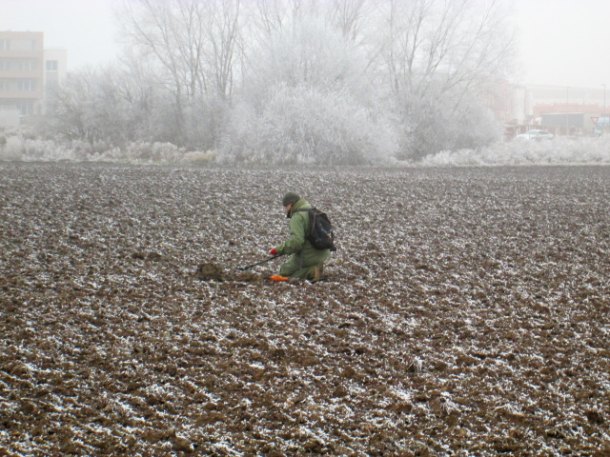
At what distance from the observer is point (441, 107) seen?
47812 mm

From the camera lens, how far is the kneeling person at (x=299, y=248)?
9008 millimetres

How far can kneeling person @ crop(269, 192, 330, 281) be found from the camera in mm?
9008

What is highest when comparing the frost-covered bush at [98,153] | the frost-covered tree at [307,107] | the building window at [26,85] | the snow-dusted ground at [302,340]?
the building window at [26,85]

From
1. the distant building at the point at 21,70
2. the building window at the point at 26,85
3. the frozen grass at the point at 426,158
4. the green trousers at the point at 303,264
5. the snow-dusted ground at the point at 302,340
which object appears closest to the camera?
the snow-dusted ground at the point at 302,340

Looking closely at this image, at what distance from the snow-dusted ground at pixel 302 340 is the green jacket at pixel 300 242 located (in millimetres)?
339

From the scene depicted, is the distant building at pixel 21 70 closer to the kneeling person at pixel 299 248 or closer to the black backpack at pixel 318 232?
the kneeling person at pixel 299 248

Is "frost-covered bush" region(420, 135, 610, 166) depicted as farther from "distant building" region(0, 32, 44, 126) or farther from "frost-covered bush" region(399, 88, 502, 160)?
"distant building" region(0, 32, 44, 126)

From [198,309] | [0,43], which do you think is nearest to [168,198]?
[198,309]

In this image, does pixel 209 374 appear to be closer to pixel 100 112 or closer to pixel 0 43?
pixel 100 112

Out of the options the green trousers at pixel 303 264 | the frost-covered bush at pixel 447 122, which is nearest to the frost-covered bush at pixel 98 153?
the frost-covered bush at pixel 447 122

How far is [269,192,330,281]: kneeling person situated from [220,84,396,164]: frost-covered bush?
24.9m

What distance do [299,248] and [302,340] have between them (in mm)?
2214

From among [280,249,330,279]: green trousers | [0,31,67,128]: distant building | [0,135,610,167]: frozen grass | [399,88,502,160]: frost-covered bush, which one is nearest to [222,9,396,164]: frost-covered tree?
[0,135,610,167]: frozen grass

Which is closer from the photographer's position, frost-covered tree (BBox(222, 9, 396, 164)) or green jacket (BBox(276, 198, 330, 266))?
green jacket (BBox(276, 198, 330, 266))
